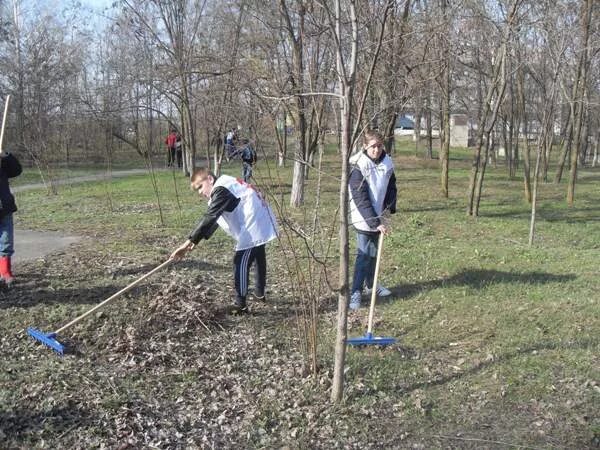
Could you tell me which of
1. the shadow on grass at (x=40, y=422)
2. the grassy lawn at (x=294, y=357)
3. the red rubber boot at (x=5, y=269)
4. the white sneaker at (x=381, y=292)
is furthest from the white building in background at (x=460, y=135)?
the shadow on grass at (x=40, y=422)

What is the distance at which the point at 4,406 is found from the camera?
3.54 meters

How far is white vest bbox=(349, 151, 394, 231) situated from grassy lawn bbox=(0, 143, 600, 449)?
2.33 feet

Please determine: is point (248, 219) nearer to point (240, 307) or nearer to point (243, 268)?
point (243, 268)

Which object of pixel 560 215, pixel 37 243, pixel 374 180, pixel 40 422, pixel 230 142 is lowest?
pixel 40 422

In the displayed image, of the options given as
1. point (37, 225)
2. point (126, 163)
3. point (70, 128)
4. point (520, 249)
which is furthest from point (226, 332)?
point (126, 163)

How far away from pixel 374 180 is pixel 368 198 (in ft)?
0.66

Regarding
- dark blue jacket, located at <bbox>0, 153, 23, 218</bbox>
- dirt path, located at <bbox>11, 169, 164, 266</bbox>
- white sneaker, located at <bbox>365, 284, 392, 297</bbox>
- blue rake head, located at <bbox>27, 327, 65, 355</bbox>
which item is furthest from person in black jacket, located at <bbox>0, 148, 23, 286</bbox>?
white sneaker, located at <bbox>365, 284, 392, 297</bbox>

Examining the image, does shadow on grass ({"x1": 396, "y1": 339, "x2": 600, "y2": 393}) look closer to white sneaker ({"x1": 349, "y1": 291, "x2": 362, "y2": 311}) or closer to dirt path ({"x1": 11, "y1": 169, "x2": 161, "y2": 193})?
white sneaker ({"x1": 349, "y1": 291, "x2": 362, "y2": 311})

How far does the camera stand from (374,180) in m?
5.57

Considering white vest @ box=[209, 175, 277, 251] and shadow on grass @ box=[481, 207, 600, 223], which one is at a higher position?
white vest @ box=[209, 175, 277, 251]

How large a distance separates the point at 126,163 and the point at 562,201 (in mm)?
20098

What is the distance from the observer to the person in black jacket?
5734 mm

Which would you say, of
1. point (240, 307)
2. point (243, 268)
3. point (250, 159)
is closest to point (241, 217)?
point (243, 268)

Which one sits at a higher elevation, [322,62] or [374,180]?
[322,62]
